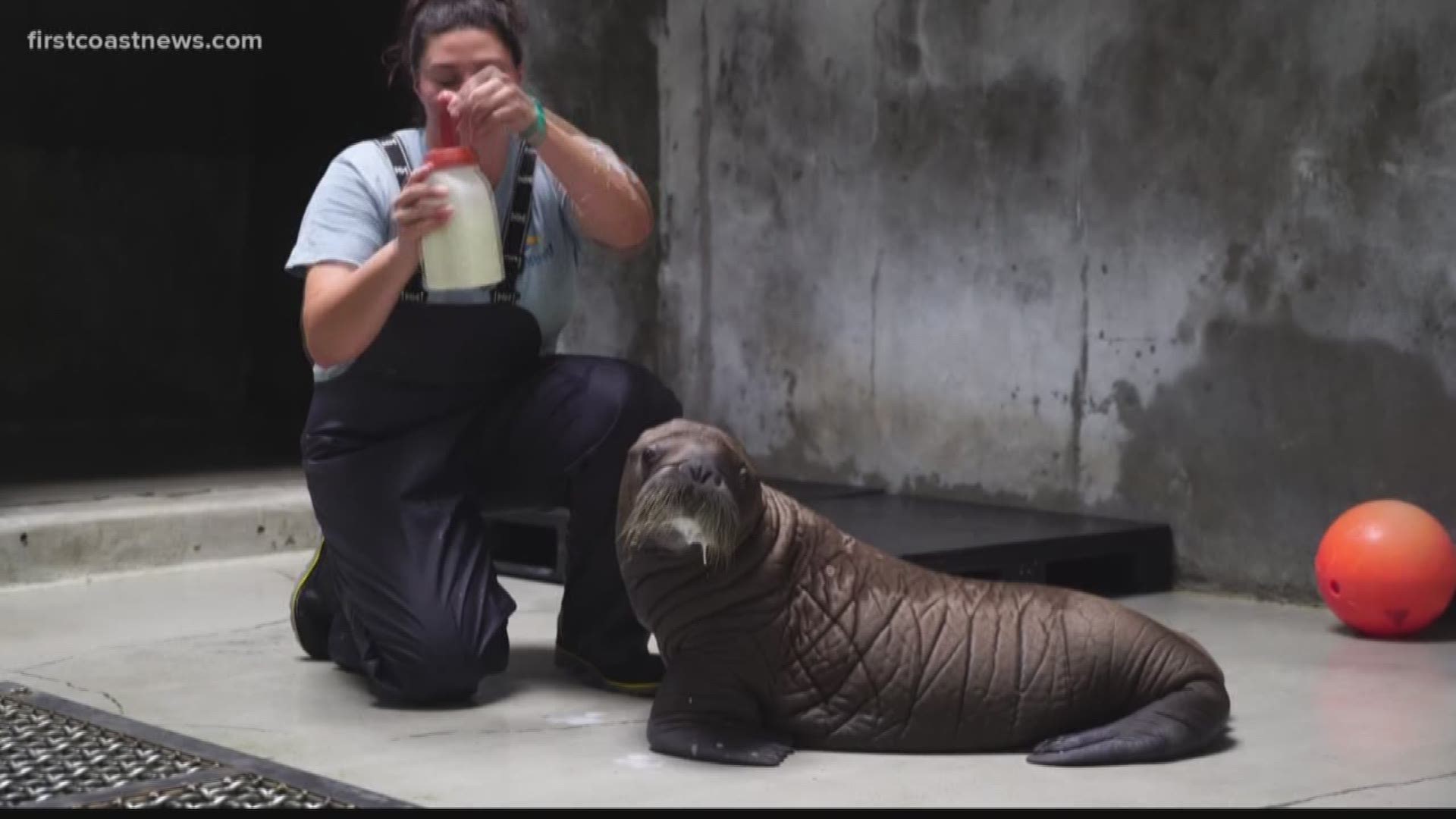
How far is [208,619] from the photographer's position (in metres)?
4.94

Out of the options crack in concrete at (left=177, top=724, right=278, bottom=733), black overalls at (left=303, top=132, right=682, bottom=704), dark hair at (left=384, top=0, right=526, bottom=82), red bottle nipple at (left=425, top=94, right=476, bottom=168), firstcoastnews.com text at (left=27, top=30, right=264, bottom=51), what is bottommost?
crack in concrete at (left=177, top=724, right=278, bottom=733)

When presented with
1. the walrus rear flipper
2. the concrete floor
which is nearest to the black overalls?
the concrete floor

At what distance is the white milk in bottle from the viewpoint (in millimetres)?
3396

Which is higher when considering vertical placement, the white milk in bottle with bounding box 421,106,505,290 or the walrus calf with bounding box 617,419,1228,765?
the white milk in bottle with bounding box 421,106,505,290

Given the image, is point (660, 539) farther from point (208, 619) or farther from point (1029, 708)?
point (208, 619)

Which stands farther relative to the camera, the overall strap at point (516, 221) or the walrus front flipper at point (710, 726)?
the overall strap at point (516, 221)

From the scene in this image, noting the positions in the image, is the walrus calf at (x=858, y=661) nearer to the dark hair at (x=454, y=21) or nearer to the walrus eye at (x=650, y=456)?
the walrus eye at (x=650, y=456)

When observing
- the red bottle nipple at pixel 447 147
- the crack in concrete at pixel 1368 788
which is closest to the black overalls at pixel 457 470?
the red bottle nipple at pixel 447 147

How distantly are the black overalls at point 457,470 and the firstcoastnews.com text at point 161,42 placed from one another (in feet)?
17.0

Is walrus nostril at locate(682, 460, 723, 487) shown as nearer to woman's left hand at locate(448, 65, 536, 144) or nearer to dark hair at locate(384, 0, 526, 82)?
woman's left hand at locate(448, 65, 536, 144)

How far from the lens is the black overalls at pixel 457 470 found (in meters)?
3.88

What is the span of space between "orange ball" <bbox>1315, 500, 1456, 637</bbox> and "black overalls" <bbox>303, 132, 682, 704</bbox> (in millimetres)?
1680

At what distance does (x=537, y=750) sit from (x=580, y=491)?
0.71 meters

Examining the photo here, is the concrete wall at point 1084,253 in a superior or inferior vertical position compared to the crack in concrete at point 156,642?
superior
